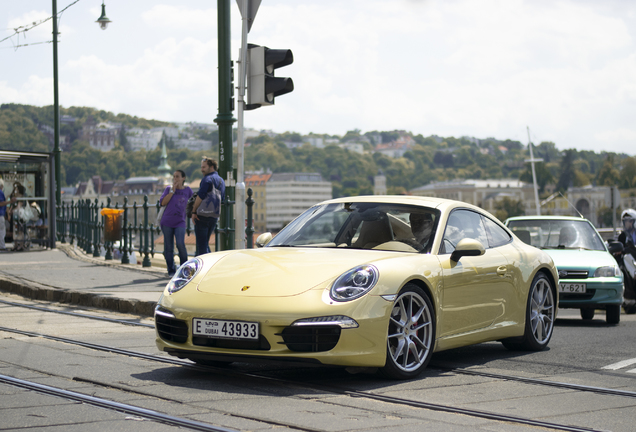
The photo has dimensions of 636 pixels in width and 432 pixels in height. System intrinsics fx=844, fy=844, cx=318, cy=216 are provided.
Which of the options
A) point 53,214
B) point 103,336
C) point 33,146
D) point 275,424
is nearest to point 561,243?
point 103,336

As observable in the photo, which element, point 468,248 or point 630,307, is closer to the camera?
point 468,248

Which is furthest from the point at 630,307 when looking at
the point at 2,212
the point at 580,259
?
the point at 2,212

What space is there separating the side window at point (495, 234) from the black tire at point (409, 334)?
152 centimetres

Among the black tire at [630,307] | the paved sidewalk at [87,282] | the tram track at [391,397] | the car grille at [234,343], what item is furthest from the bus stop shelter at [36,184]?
the car grille at [234,343]

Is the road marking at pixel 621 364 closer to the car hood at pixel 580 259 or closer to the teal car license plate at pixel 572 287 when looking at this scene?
the teal car license plate at pixel 572 287

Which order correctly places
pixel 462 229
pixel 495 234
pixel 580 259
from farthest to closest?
pixel 580 259
pixel 495 234
pixel 462 229

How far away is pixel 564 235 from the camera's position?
40.2 feet

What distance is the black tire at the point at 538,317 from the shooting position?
738cm

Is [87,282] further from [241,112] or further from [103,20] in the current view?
[103,20]

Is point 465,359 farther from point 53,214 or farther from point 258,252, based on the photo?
point 53,214

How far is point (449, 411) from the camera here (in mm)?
4719

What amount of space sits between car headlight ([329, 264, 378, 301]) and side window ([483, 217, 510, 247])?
6.51 feet

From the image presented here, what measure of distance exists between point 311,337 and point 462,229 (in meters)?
2.15

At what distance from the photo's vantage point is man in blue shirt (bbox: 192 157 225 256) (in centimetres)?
1159
